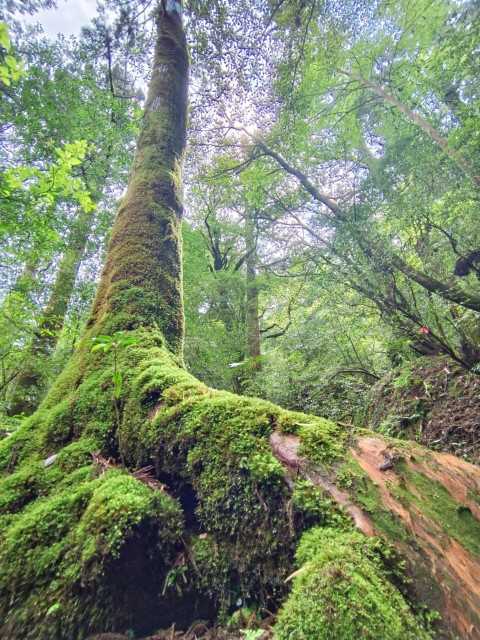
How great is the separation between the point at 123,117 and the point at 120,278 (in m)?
6.25

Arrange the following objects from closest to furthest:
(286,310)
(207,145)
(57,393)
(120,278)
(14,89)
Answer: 1. (57,393)
2. (120,278)
3. (14,89)
4. (207,145)
5. (286,310)

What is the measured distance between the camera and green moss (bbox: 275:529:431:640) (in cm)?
89

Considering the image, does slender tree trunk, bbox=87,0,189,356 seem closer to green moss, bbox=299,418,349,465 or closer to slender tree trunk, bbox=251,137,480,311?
green moss, bbox=299,418,349,465

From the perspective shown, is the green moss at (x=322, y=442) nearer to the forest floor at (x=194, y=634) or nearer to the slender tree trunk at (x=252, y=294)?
the forest floor at (x=194, y=634)

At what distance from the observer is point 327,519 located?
125 cm

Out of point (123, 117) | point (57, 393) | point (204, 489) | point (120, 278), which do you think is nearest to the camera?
point (204, 489)

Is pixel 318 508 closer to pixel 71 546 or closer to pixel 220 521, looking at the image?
pixel 220 521

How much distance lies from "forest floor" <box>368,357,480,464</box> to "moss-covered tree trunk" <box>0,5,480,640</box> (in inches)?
78.5

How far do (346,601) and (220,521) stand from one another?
Result: 0.71 meters

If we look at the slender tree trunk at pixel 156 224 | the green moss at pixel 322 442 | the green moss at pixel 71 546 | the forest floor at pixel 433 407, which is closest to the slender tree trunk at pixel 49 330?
the slender tree trunk at pixel 156 224

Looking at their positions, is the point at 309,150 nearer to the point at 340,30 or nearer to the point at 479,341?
the point at 340,30

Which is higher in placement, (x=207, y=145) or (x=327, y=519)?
(x=207, y=145)

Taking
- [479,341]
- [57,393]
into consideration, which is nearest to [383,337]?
[479,341]

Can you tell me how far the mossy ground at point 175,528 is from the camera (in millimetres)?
1189
